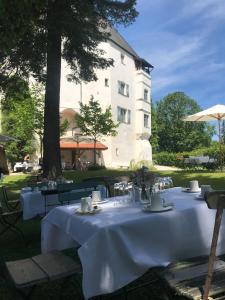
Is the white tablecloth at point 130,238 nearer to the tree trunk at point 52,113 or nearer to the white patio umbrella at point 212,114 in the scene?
the tree trunk at point 52,113

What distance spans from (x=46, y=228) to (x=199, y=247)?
1.64 m

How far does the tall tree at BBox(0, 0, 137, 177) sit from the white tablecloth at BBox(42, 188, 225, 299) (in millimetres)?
9798

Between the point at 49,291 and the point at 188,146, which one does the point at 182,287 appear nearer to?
the point at 49,291

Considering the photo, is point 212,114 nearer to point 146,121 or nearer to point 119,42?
point 119,42

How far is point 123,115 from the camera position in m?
40.8

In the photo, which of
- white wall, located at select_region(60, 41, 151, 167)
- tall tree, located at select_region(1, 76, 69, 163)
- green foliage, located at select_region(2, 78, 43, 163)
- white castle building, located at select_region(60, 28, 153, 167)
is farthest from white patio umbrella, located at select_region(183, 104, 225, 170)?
white wall, located at select_region(60, 41, 151, 167)

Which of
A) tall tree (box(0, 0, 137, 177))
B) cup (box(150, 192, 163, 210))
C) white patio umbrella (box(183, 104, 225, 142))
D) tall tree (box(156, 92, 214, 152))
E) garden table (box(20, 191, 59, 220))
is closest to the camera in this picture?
cup (box(150, 192, 163, 210))

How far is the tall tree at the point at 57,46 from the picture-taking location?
13453 millimetres

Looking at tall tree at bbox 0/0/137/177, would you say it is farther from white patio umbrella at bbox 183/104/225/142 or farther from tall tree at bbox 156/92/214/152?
tall tree at bbox 156/92/214/152

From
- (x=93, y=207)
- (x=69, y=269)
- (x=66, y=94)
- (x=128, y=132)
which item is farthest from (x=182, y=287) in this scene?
(x=128, y=132)

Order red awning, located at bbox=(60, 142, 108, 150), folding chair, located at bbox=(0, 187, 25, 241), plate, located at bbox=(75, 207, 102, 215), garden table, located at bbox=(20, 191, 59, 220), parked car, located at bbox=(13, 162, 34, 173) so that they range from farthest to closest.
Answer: red awning, located at bbox=(60, 142, 108, 150), parked car, located at bbox=(13, 162, 34, 173), garden table, located at bbox=(20, 191, 59, 220), folding chair, located at bbox=(0, 187, 25, 241), plate, located at bbox=(75, 207, 102, 215)

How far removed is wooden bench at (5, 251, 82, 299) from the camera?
334 cm

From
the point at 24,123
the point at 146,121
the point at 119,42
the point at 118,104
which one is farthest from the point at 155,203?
the point at 146,121

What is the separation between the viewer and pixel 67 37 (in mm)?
14617
